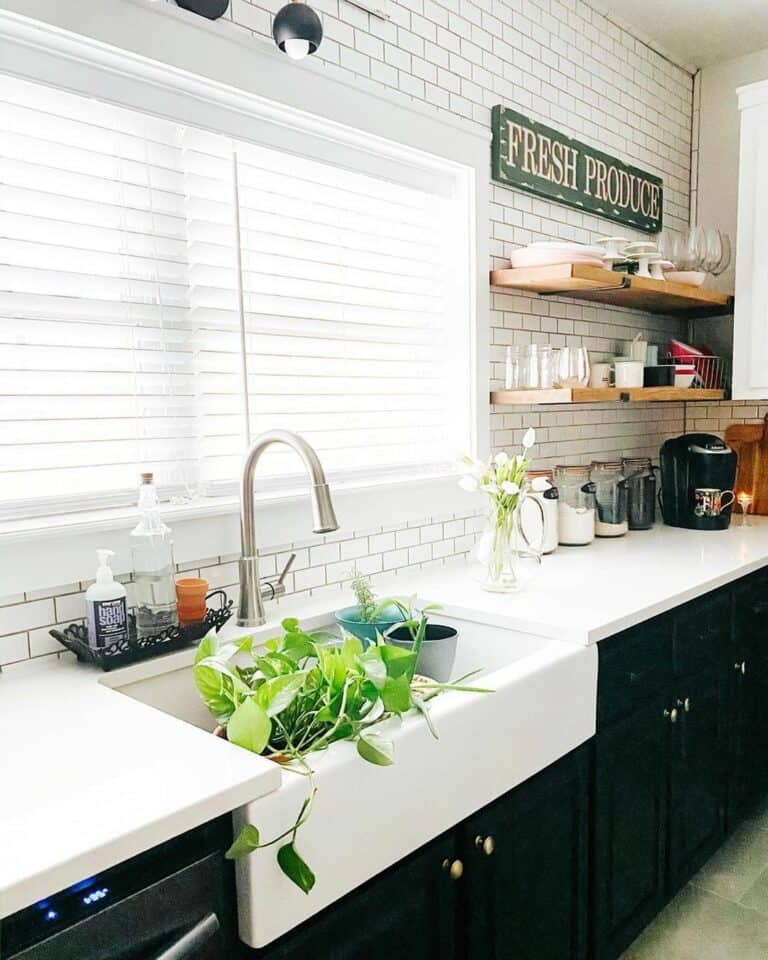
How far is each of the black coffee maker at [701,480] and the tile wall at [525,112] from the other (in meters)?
0.28

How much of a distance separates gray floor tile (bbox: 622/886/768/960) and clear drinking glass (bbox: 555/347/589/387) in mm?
1574

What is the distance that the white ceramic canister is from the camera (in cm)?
251

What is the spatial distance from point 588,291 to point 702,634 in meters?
1.22

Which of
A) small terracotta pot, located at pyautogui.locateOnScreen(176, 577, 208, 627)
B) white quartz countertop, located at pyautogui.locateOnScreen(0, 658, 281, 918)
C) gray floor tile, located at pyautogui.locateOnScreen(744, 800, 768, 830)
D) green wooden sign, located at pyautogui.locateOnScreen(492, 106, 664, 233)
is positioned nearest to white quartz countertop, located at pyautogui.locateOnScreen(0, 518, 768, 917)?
white quartz countertop, located at pyautogui.locateOnScreen(0, 658, 281, 918)

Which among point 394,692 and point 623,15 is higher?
point 623,15

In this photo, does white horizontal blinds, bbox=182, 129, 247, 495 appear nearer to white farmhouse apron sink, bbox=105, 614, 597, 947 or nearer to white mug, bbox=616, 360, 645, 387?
white farmhouse apron sink, bbox=105, 614, 597, 947

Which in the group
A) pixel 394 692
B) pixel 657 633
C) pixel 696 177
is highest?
pixel 696 177

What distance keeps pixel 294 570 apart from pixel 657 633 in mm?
950

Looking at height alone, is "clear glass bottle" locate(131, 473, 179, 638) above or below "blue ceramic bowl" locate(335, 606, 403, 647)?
above

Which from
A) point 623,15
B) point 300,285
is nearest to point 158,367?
point 300,285

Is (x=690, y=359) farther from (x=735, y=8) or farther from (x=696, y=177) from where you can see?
(x=735, y=8)

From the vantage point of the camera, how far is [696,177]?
3.56 metres

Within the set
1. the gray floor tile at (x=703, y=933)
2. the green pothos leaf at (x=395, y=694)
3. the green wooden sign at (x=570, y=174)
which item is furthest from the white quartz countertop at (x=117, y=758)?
the green wooden sign at (x=570, y=174)

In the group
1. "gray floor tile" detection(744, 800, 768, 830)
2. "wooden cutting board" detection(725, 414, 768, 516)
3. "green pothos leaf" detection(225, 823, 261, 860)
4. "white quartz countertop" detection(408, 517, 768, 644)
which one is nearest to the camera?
"green pothos leaf" detection(225, 823, 261, 860)
